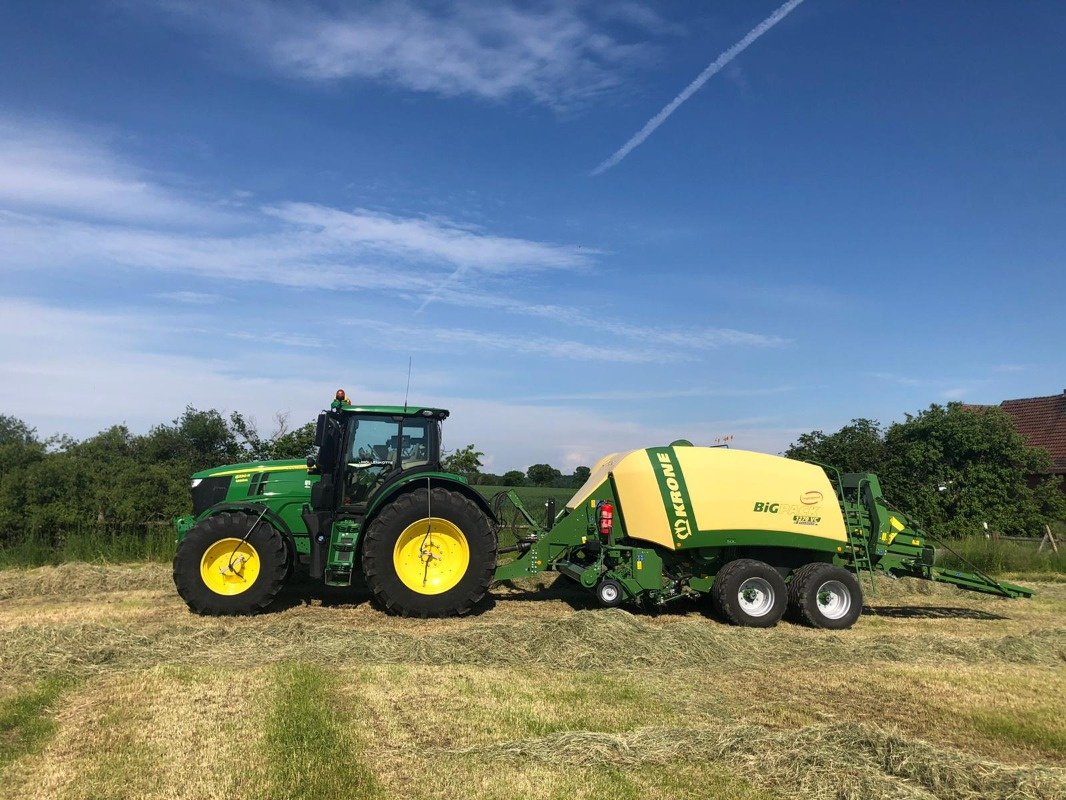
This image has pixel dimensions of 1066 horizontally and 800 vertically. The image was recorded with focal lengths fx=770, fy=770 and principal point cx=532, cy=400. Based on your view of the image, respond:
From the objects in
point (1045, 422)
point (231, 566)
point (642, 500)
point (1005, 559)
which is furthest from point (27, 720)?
point (1045, 422)

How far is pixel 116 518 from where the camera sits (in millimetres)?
14453

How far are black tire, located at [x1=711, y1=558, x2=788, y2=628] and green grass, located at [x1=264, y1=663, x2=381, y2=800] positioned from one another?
15.4 feet

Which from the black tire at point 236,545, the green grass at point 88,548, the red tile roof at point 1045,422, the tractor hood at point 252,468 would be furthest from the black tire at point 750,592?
the red tile roof at point 1045,422

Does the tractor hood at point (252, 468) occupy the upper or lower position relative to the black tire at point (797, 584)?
upper

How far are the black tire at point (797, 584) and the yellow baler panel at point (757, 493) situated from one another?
0.37 m

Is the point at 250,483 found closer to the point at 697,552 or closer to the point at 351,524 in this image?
the point at 351,524

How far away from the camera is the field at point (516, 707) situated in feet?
13.8

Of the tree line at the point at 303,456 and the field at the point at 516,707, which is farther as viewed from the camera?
the tree line at the point at 303,456

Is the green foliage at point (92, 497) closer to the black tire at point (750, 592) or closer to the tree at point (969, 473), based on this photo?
the black tire at point (750, 592)

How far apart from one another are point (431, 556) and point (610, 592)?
211 centimetres

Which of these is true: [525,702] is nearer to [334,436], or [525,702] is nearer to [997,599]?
[334,436]

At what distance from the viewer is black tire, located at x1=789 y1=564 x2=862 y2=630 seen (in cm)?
891

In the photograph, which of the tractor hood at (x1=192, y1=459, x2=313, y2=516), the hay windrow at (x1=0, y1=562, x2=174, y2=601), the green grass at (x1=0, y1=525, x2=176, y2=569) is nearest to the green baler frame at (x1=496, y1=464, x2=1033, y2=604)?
the tractor hood at (x1=192, y1=459, x2=313, y2=516)

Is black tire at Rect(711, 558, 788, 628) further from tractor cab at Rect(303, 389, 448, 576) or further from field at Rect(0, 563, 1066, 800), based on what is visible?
tractor cab at Rect(303, 389, 448, 576)
